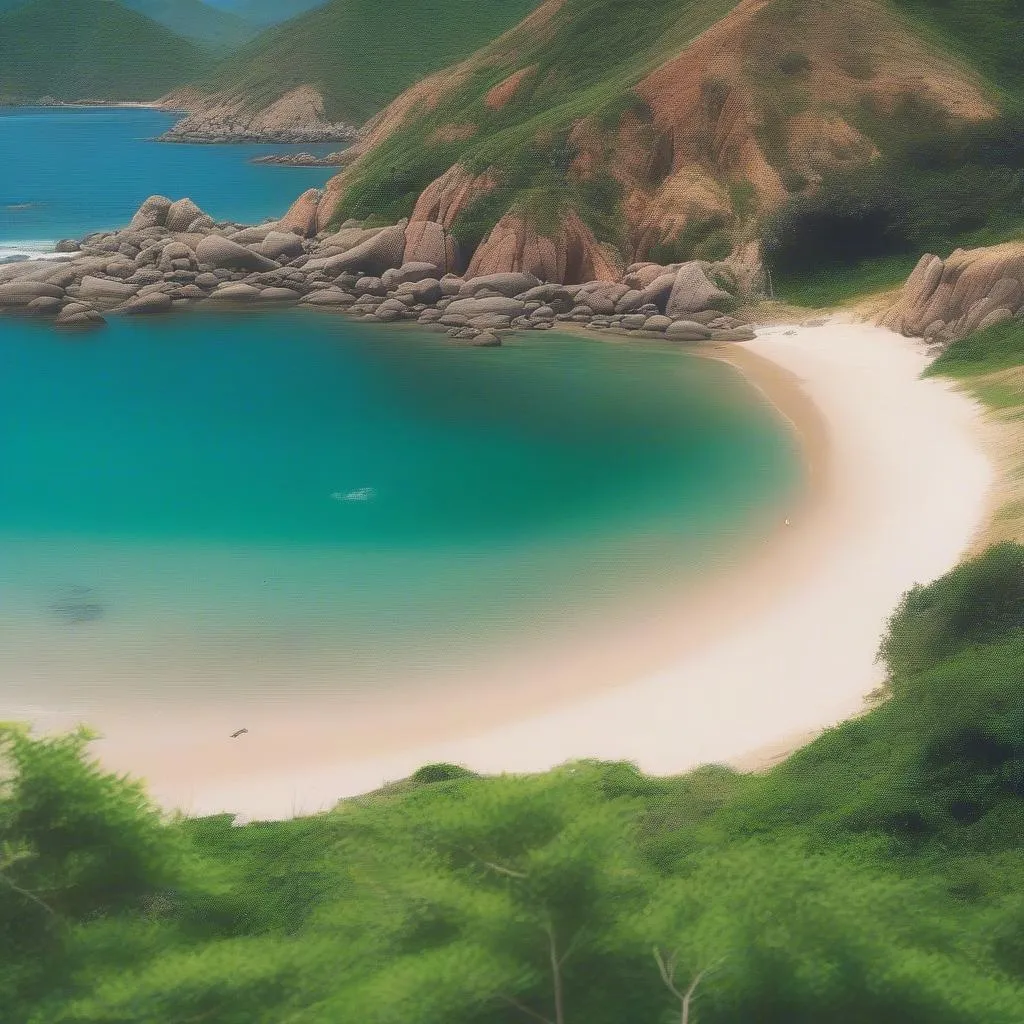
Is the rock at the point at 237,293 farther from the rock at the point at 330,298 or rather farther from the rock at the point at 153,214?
the rock at the point at 153,214

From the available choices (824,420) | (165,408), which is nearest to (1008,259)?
(824,420)

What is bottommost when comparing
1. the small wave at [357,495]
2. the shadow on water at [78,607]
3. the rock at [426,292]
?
the shadow on water at [78,607]

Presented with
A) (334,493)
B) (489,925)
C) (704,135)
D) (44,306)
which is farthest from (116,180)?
(489,925)

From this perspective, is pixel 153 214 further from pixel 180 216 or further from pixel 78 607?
pixel 78 607

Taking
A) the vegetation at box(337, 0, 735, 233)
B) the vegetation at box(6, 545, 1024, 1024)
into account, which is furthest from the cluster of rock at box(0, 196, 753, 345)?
the vegetation at box(6, 545, 1024, 1024)

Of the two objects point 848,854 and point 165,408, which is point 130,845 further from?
point 165,408

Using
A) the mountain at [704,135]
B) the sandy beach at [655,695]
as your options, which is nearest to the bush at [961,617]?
the sandy beach at [655,695]
